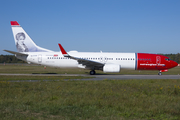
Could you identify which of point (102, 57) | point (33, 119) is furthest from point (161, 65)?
point (33, 119)

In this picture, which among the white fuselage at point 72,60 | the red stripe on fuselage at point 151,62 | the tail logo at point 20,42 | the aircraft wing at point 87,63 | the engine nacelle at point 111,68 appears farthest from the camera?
the tail logo at point 20,42

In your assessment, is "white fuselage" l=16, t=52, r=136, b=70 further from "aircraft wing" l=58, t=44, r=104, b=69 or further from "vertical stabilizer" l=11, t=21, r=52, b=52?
"vertical stabilizer" l=11, t=21, r=52, b=52

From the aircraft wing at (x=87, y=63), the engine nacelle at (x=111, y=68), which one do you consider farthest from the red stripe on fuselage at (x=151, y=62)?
the aircraft wing at (x=87, y=63)

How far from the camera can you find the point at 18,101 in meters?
8.55

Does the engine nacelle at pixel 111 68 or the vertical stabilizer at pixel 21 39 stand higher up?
the vertical stabilizer at pixel 21 39

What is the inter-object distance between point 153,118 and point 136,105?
1791 mm

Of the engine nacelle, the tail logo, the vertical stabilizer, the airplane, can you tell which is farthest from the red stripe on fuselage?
the tail logo

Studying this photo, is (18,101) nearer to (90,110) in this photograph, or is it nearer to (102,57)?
(90,110)

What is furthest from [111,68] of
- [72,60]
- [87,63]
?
[72,60]

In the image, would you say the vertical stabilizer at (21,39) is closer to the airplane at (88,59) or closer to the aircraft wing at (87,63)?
the airplane at (88,59)

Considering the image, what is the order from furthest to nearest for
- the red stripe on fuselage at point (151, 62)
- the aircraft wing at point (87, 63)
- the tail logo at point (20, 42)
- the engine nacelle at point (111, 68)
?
the tail logo at point (20, 42), the red stripe on fuselage at point (151, 62), the engine nacelle at point (111, 68), the aircraft wing at point (87, 63)

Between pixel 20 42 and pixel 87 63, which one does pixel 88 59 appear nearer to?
pixel 87 63

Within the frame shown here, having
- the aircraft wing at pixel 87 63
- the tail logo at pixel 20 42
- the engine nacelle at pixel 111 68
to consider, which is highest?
the tail logo at pixel 20 42

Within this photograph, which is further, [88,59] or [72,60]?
[88,59]
